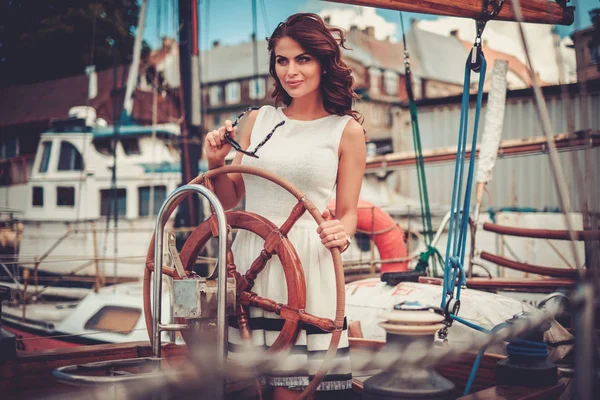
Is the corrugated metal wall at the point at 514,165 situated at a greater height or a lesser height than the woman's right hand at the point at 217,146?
greater

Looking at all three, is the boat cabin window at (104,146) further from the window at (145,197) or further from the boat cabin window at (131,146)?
the window at (145,197)

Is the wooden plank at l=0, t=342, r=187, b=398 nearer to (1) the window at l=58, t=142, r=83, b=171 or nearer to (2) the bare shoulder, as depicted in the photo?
(2) the bare shoulder

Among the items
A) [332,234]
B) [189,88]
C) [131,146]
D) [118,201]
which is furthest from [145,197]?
[332,234]

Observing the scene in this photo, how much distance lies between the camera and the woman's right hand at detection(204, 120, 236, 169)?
6.17ft

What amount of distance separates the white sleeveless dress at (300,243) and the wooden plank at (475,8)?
455 mm

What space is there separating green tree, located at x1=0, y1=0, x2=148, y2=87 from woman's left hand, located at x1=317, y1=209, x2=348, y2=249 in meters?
8.44

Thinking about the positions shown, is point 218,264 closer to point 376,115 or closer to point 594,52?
point 594,52

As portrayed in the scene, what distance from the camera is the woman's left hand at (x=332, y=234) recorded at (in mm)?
1723

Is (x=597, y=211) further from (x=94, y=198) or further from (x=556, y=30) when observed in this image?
(x=94, y=198)

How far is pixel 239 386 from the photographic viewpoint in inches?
83.3

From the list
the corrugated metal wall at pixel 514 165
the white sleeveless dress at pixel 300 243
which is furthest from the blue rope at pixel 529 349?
the corrugated metal wall at pixel 514 165

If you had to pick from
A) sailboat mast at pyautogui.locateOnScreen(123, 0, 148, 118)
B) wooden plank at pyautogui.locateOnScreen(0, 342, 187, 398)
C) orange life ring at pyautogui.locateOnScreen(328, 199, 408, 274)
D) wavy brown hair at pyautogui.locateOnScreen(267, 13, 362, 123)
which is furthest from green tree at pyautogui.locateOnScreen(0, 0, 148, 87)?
wavy brown hair at pyautogui.locateOnScreen(267, 13, 362, 123)

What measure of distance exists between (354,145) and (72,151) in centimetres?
1420

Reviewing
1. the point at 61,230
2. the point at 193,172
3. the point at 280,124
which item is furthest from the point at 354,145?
the point at 61,230
